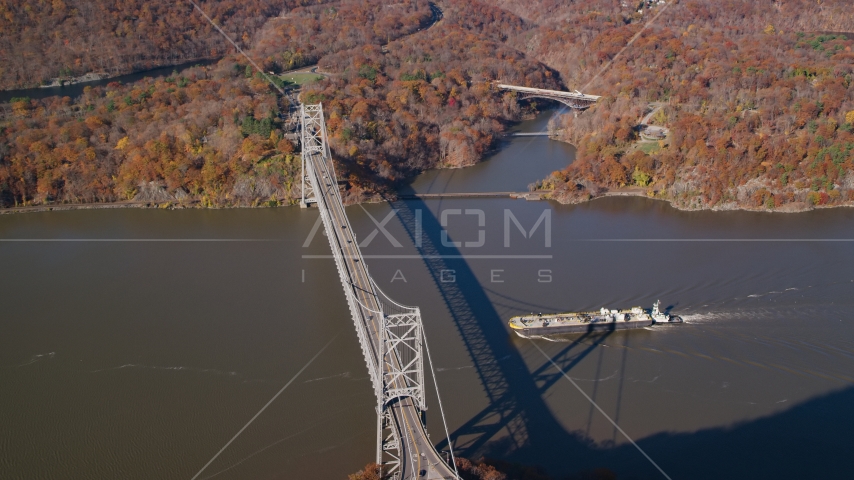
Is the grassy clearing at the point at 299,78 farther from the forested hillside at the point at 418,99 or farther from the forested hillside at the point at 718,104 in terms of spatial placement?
the forested hillside at the point at 718,104

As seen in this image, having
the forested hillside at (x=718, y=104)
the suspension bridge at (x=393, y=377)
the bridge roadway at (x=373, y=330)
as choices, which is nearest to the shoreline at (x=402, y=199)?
the forested hillside at (x=718, y=104)

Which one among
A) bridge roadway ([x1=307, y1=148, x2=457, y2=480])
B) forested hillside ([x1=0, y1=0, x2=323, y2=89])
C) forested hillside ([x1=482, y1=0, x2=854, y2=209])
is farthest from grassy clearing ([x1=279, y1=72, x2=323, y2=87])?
bridge roadway ([x1=307, y1=148, x2=457, y2=480])

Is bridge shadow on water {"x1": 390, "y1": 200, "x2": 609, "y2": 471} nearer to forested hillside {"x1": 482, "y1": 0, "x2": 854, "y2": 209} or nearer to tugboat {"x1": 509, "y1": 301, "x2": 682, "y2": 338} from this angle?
tugboat {"x1": 509, "y1": 301, "x2": 682, "y2": 338}

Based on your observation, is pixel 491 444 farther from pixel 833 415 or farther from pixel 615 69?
pixel 615 69

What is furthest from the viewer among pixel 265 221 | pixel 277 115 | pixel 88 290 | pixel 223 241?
pixel 277 115

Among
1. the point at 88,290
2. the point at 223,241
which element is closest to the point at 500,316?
the point at 223,241

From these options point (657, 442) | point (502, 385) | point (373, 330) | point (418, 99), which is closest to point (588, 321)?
point (502, 385)
